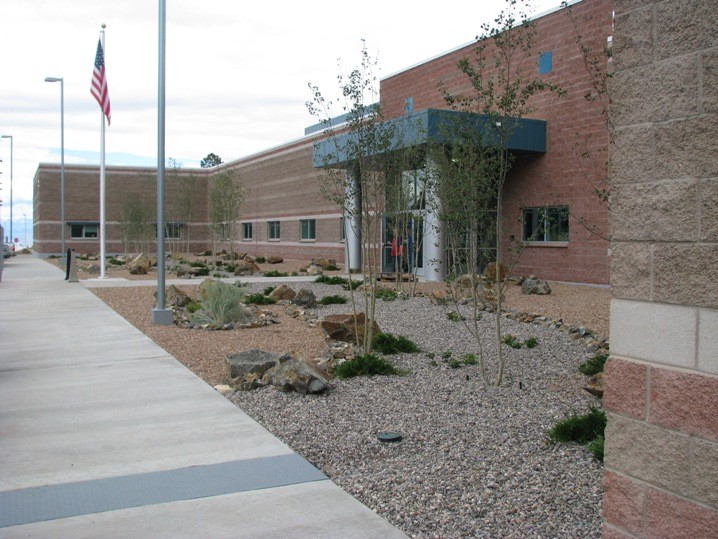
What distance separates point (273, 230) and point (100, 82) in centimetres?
2364

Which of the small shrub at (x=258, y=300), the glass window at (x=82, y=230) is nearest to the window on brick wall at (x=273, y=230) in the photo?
the glass window at (x=82, y=230)

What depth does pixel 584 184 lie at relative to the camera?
68.7 feet

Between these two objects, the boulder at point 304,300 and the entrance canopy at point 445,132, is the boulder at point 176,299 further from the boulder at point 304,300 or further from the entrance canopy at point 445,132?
the entrance canopy at point 445,132

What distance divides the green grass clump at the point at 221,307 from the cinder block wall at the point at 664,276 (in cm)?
1062

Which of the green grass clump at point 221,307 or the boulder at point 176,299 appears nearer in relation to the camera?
the green grass clump at point 221,307

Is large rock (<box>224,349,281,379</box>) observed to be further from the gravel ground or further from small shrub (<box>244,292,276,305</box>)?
small shrub (<box>244,292,276,305</box>)

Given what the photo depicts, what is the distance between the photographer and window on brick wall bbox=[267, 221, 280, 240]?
150ft

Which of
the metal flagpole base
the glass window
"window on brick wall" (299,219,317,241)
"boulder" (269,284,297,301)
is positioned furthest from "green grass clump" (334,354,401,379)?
the glass window

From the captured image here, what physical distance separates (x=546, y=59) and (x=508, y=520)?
65.7 ft

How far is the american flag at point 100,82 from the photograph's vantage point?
22.9m

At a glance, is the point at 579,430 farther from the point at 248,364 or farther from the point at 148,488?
the point at 248,364

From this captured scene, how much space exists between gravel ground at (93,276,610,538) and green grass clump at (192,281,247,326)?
6.46ft

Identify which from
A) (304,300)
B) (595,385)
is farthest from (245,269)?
(595,385)

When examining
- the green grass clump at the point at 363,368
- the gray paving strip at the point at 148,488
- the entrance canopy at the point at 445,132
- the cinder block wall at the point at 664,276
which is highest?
the entrance canopy at the point at 445,132
